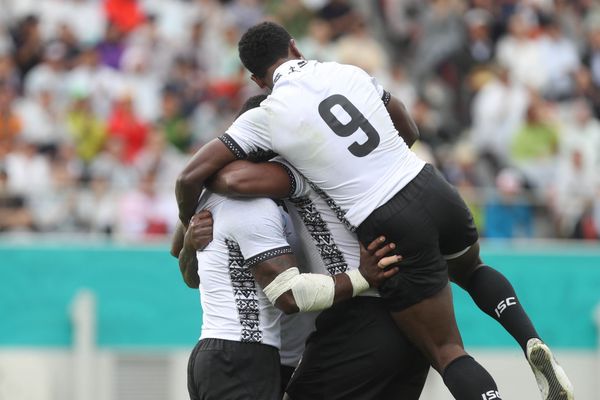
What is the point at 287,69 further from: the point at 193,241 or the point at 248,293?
the point at 248,293

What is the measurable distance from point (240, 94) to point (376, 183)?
740 centimetres

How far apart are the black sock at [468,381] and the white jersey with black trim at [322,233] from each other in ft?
1.49

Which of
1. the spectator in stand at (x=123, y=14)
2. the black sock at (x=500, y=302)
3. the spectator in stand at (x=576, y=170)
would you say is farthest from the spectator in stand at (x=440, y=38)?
the black sock at (x=500, y=302)

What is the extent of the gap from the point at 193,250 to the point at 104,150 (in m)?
6.36

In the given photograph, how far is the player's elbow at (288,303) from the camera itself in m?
5.46

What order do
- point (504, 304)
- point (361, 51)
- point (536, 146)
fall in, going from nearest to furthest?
point (504, 304), point (536, 146), point (361, 51)

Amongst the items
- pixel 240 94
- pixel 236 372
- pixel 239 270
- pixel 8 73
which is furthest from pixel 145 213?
pixel 236 372

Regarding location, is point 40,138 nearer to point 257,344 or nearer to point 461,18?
point 461,18

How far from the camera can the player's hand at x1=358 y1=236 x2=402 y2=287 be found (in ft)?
17.9

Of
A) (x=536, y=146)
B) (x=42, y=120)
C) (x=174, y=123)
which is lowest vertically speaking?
(x=536, y=146)

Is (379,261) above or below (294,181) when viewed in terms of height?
below

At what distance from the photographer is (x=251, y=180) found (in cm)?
551

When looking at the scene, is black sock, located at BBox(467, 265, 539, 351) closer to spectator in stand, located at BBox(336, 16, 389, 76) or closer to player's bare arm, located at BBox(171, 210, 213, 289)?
player's bare arm, located at BBox(171, 210, 213, 289)

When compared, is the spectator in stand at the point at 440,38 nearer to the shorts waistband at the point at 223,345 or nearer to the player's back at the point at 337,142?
the player's back at the point at 337,142
